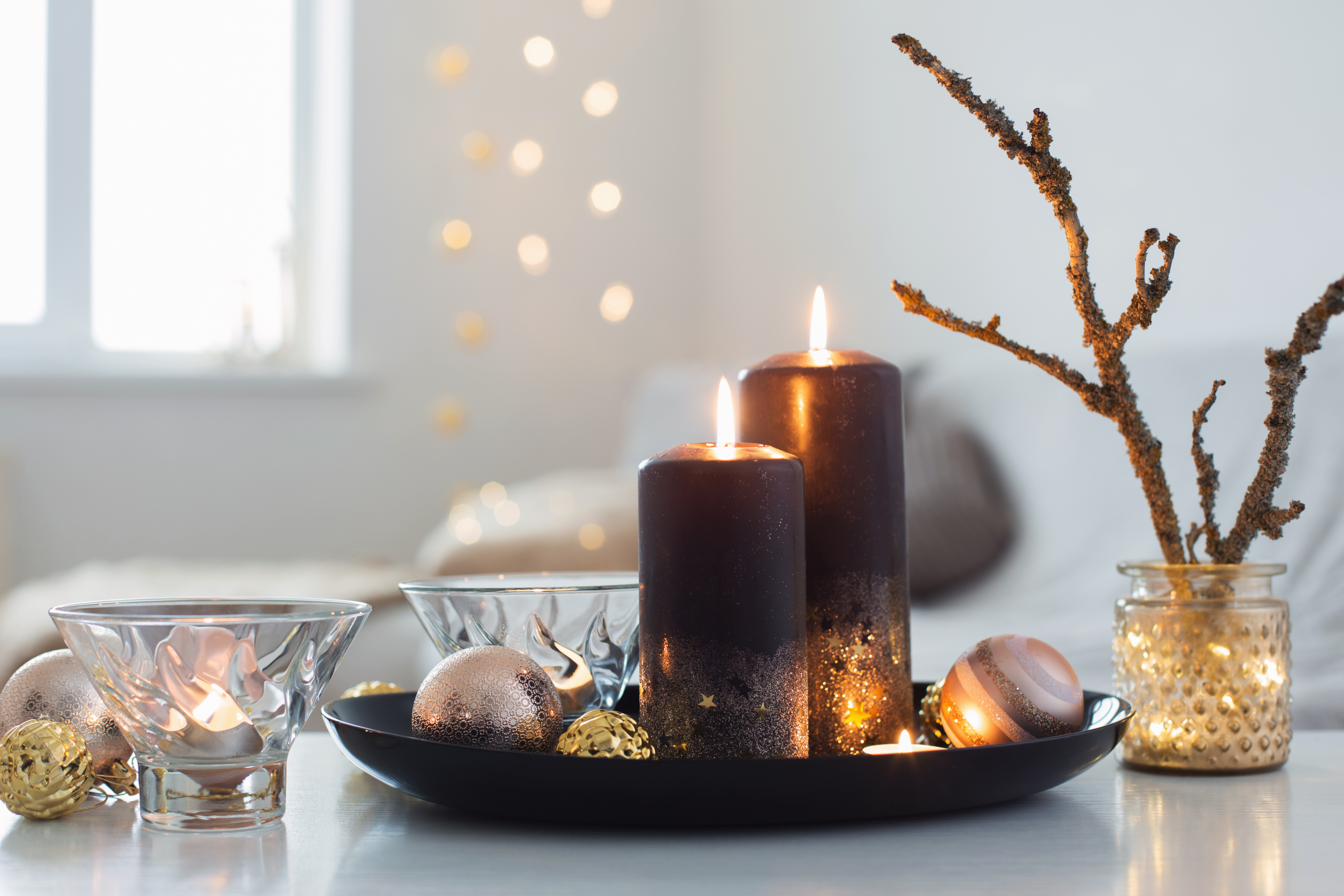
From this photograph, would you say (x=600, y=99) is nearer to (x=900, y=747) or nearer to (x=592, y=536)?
(x=592, y=536)

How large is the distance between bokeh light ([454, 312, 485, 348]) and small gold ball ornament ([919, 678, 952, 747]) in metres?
2.56

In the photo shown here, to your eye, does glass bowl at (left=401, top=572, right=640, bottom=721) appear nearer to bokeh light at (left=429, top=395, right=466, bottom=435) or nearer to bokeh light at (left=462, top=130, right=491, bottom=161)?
bokeh light at (left=429, top=395, right=466, bottom=435)

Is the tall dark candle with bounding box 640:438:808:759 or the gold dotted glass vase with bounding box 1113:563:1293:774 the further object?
the gold dotted glass vase with bounding box 1113:563:1293:774

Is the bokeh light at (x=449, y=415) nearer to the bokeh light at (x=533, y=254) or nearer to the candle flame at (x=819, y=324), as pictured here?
the bokeh light at (x=533, y=254)

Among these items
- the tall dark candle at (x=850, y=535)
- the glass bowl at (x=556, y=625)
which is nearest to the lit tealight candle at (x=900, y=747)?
the tall dark candle at (x=850, y=535)

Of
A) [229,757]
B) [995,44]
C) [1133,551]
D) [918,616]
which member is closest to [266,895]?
[229,757]

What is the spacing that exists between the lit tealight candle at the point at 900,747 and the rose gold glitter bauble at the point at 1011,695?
0.02m

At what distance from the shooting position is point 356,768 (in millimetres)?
605

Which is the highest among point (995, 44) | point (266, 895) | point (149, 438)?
point (995, 44)

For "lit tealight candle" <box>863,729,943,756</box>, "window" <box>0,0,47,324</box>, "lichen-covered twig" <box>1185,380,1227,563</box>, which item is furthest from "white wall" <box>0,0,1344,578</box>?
"lit tealight candle" <box>863,729,943,756</box>

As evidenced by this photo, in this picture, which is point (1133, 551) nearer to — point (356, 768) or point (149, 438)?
point (356, 768)

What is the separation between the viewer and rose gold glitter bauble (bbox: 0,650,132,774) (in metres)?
0.54

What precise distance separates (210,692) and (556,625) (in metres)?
0.17

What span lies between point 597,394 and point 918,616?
1.76 meters
